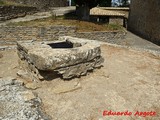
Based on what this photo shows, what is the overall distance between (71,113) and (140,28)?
18784 millimetres

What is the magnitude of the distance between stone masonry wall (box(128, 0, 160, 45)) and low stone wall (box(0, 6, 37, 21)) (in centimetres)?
1189

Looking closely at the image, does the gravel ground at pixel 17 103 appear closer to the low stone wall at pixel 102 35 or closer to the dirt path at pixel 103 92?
the dirt path at pixel 103 92

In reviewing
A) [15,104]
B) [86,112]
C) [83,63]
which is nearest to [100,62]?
[83,63]

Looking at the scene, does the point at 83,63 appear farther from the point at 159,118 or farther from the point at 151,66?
the point at 151,66

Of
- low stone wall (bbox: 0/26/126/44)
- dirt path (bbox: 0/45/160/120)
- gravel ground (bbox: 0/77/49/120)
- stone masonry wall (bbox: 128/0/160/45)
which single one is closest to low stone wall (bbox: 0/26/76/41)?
low stone wall (bbox: 0/26/126/44)

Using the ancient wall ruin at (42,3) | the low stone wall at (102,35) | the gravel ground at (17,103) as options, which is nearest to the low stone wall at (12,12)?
the ancient wall ruin at (42,3)

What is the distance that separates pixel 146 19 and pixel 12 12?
13.1 metres

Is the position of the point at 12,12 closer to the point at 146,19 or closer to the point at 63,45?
the point at 63,45

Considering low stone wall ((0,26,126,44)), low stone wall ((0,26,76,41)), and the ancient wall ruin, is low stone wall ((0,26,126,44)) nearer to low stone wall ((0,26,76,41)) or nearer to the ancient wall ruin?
low stone wall ((0,26,76,41))

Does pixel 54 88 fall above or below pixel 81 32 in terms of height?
below

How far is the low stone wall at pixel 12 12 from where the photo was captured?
603 inches

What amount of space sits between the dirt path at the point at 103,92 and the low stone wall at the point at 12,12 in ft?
32.0

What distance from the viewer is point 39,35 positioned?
11.1 m

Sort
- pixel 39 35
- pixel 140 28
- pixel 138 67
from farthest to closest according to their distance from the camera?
pixel 140 28
pixel 39 35
pixel 138 67
